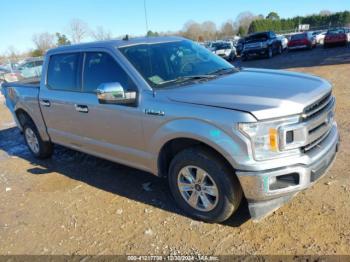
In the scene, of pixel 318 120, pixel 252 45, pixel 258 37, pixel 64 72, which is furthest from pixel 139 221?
pixel 258 37

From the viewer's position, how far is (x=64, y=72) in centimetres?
505

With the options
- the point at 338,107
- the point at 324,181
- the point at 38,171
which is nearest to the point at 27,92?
the point at 38,171

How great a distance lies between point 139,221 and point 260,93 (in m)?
1.93

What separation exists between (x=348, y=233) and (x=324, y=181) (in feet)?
3.56

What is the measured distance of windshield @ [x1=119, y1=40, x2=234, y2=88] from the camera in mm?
3912

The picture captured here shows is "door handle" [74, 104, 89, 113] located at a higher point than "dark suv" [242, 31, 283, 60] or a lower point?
higher

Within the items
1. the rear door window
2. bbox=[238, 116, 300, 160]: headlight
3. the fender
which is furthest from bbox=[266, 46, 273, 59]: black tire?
bbox=[238, 116, 300, 160]: headlight

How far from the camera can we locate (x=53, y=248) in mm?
3602

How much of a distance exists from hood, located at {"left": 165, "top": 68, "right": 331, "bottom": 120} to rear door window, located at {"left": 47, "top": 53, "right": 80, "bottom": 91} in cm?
178

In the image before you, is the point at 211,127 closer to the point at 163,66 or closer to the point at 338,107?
the point at 163,66

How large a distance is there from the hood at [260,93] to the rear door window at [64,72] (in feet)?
5.85

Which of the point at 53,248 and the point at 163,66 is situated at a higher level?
the point at 163,66

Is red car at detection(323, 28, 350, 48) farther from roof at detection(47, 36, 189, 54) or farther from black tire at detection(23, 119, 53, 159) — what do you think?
black tire at detection(23, 119, 53, 159)

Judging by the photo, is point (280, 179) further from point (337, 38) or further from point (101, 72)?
point (337, 38)
